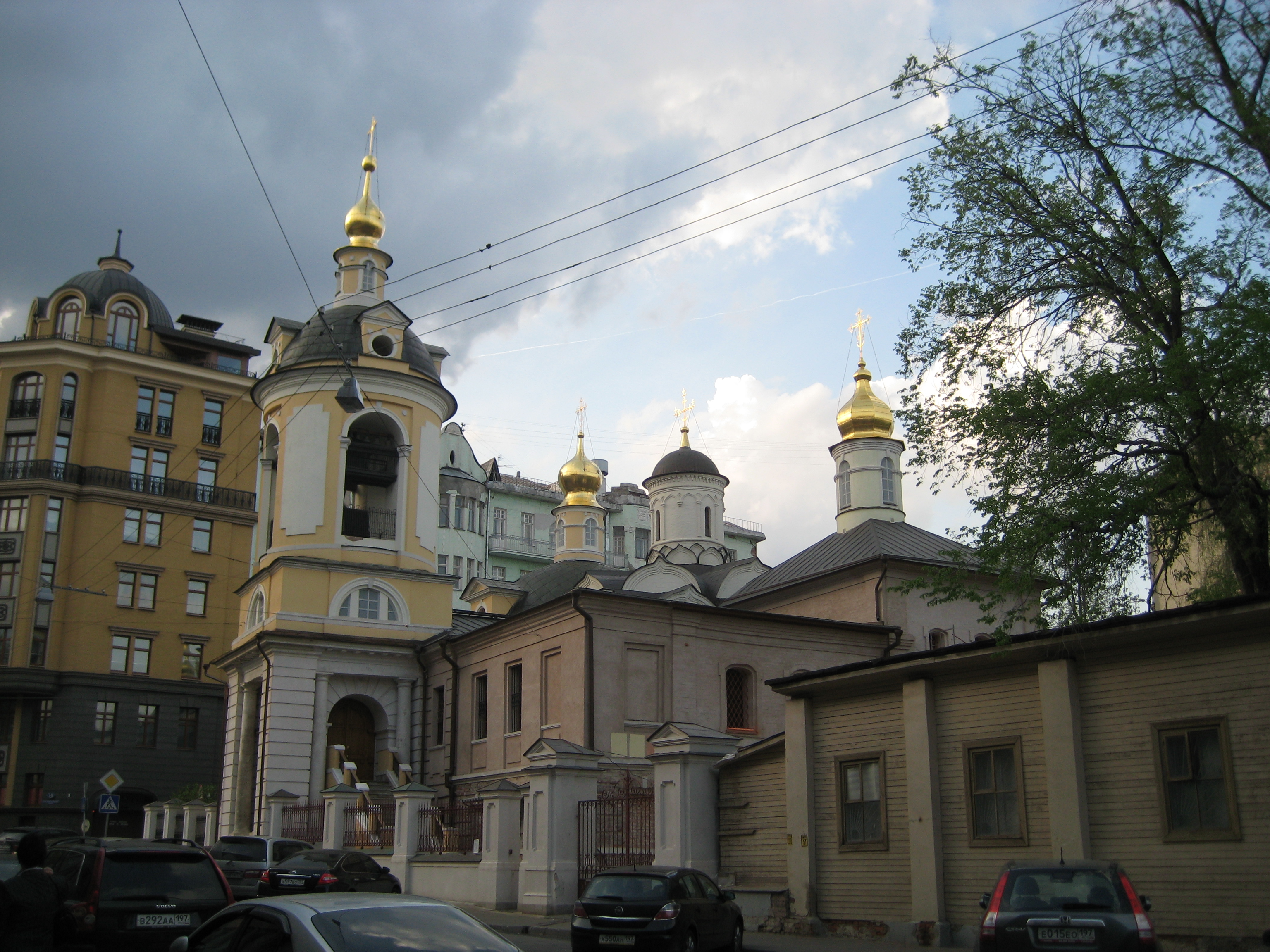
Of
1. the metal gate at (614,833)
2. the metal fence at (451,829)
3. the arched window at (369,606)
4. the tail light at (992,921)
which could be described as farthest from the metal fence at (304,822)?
the tail light at (992,921)

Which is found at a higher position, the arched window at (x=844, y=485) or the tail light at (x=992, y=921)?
the arched window at (x=844, y=485)

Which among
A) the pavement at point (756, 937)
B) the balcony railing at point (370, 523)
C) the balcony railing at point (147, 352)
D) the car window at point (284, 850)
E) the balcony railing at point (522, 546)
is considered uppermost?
the balcony railing at point (147, 352)

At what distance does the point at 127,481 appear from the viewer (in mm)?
46812

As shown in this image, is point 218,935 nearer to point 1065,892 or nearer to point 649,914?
point 1065,892

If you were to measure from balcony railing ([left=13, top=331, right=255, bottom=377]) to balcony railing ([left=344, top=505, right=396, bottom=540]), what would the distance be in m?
19.2

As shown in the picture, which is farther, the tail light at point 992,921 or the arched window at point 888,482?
the arched window at point 888,482

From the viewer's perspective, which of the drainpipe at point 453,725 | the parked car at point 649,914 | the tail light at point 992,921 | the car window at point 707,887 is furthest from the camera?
the drainpipe at point 453,725

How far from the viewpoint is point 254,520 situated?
50562 millimetres

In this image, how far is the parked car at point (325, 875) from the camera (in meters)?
18.1

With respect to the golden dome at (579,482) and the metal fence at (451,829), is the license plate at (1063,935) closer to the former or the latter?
the metal fence at (451,829)

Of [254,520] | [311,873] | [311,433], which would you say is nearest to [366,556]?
[311,433]

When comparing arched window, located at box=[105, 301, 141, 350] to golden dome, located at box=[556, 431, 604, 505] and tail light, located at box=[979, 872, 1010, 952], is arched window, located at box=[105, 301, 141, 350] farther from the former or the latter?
tail light, located at box=[979, 872, 1010, 952]

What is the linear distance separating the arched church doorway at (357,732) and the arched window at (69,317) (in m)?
24.1

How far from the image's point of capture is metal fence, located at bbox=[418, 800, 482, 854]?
70.7ft
